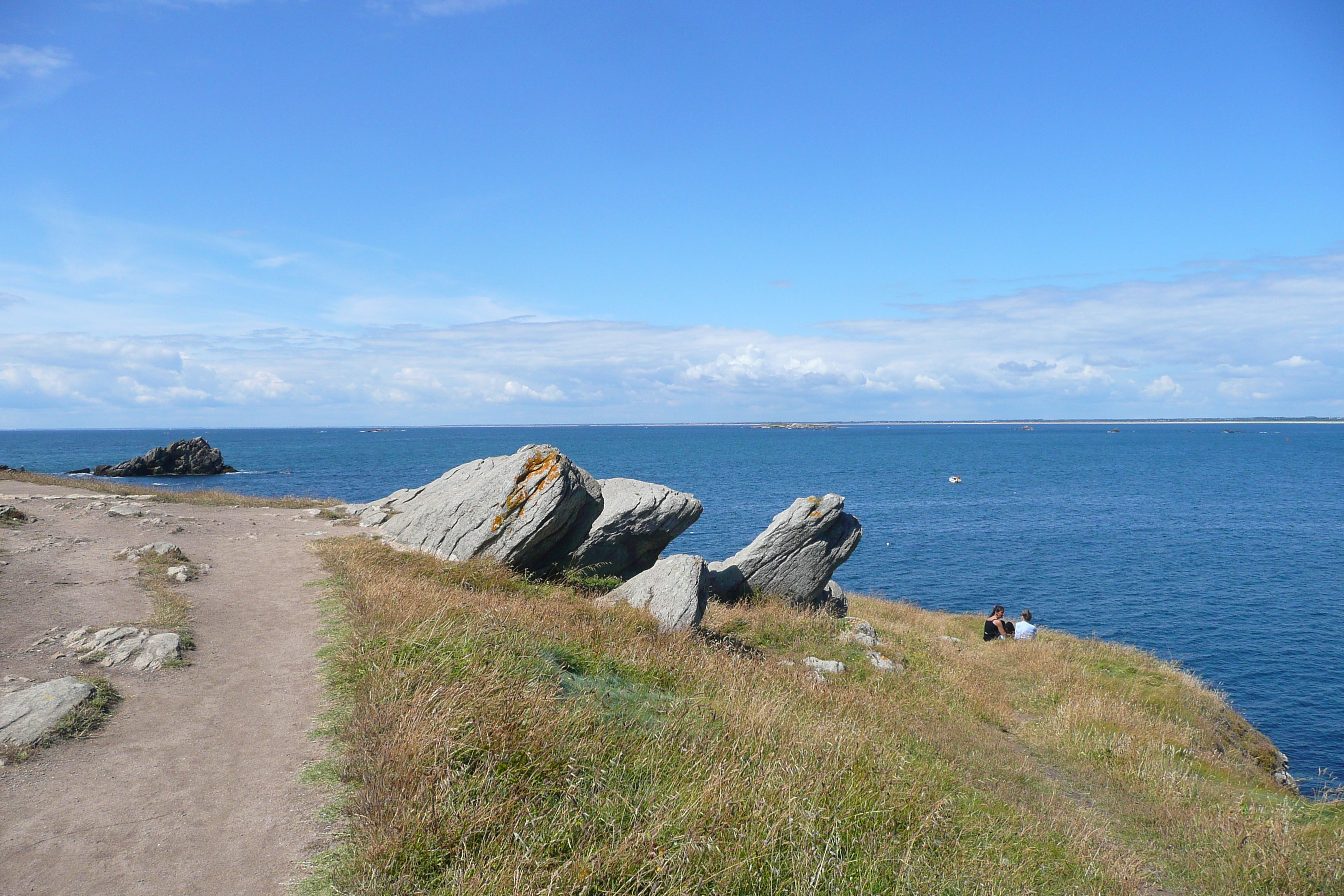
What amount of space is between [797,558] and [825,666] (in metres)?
7.69

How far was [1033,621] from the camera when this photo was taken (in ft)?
115

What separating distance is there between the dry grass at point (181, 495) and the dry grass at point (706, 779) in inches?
883

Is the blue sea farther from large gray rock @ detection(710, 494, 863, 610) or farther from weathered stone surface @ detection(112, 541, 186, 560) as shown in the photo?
weathered stone surface @ detection(112, 541, 186, 560)

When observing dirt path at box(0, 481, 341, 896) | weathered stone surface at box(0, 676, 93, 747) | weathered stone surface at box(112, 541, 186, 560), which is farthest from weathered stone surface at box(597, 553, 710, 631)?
weathered stone surface at box(112, 541, 186, 560)

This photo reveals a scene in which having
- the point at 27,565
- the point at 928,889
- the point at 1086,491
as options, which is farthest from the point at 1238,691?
the point at 1086,491

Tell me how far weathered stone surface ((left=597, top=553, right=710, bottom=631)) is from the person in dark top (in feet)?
43.5

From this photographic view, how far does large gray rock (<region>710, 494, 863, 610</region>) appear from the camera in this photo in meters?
25.9

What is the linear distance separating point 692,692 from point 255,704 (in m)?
6.03

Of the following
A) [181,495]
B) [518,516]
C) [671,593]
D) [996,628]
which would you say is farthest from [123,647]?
[181,495]

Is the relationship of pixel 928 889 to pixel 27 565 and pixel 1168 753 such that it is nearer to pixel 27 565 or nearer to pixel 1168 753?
pixel 1168 753

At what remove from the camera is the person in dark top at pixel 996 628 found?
2673 centimetres

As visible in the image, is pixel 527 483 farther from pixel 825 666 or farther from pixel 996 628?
pixel 996 628

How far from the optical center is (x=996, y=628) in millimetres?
26875

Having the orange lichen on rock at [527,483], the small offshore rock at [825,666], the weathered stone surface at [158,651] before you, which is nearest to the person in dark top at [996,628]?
the small offshore rock at [825,666]
